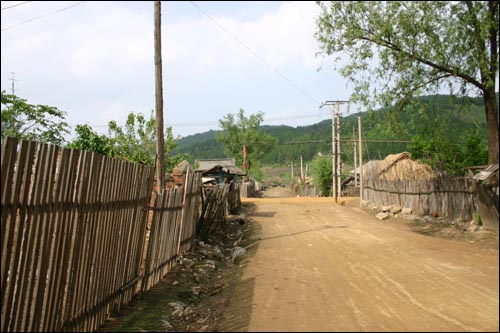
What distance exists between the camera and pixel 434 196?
17125 mm

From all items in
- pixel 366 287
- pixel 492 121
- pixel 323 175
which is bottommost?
pixel 366 287

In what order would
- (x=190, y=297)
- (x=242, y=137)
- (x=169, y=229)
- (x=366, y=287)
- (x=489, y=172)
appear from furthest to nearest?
(x=242, y=137), (x=489, y=172), (x=169, y=229), (x=190, y=297), (x=366, y=287)

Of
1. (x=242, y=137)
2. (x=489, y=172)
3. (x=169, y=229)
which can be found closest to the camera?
(x=169, y=229)

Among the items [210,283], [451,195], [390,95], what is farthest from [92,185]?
[451,195]

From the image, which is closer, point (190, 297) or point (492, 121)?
point (190, 297)

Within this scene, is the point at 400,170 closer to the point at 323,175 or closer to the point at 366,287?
the point at 366,287

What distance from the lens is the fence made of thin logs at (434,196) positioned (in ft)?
48.7

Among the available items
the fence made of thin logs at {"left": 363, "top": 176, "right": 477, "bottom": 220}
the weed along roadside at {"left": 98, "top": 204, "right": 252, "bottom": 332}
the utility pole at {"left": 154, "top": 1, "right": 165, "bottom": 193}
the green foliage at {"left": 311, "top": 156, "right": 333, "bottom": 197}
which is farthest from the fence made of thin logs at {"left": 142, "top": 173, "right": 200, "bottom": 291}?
the green foliage at {"left": 311, "top": 156, "right": 333, "bottom": 197}

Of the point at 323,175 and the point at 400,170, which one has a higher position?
the point at 323,175

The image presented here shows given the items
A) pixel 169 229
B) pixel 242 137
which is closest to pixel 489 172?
pixel 169 229

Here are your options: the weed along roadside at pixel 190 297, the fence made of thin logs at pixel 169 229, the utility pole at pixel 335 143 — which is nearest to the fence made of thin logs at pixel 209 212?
the weed along roadside at pixel 190 297

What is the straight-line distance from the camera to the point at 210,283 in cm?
924

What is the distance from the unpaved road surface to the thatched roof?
1325 cm

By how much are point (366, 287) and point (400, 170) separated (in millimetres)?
24237
